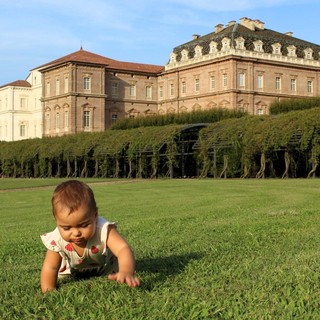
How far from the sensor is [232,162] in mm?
30641

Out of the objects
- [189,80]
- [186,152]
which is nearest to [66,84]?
[189,80]

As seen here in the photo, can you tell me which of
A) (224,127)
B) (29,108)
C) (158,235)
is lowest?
(158,235)

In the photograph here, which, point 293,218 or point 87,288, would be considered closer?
point 87,288

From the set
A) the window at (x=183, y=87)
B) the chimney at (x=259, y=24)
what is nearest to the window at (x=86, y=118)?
the window at (x=183, y=87)

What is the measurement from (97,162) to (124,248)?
36.9 metres

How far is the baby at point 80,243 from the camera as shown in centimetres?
345

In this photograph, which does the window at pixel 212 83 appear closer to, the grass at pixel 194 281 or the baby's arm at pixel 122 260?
the grass at pixel 194 281

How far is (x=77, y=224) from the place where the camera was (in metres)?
3.50

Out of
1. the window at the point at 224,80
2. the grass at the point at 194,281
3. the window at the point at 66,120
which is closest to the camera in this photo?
the grass at the point at 194,281

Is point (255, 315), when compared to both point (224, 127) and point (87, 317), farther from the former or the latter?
point (224, 127)

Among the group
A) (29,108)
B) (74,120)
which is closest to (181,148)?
(74,120)

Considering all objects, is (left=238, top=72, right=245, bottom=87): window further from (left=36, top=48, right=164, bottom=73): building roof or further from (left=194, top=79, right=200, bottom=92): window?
(left=36, top=48, right=164, bottom=73): building roof

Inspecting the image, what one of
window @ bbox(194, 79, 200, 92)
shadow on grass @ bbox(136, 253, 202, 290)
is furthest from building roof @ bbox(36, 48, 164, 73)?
shadow on grass @ bbox(136, 253, 202, 290)

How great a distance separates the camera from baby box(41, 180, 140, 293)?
345 centimetres
